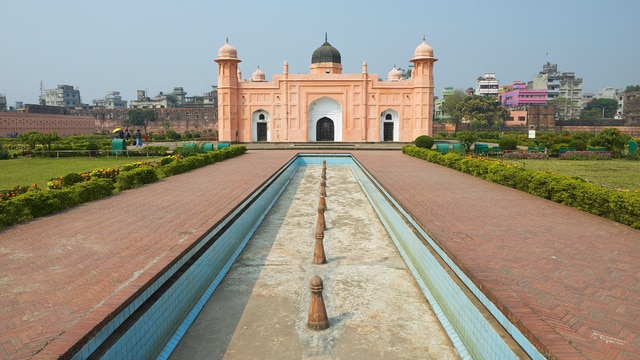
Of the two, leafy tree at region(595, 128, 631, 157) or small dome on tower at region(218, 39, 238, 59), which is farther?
small dome on tower at region(218, 39, 238, 59)

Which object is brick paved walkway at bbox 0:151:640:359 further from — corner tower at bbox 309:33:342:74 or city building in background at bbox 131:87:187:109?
city building in background at bbox 131:87:187:109

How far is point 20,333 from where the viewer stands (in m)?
2.85

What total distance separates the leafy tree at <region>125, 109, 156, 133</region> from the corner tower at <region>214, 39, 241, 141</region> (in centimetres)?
3418

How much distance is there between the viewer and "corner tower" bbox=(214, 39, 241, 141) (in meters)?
27.7

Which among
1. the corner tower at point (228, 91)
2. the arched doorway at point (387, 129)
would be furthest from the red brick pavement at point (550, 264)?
the corner tower at point (228, 91)

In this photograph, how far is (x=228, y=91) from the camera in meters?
28.0

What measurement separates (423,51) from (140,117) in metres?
42.9

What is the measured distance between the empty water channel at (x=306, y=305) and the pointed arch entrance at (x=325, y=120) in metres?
22.7

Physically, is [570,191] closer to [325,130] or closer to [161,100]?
[325,130]

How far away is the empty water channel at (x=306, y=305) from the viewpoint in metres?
3.27

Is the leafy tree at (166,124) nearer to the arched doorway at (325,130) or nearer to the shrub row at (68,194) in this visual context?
the arched doorway at (325,130)

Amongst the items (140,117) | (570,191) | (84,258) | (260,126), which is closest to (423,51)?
(260,126)

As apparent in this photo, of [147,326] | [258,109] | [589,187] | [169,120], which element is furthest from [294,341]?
[169,120]

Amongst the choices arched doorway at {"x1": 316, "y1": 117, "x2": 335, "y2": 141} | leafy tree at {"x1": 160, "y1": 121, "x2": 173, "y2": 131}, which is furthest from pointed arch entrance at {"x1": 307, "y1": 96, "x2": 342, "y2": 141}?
leafy tree at {"x1": 160, "y1": 121, "x2": 173, "y2": 131}
